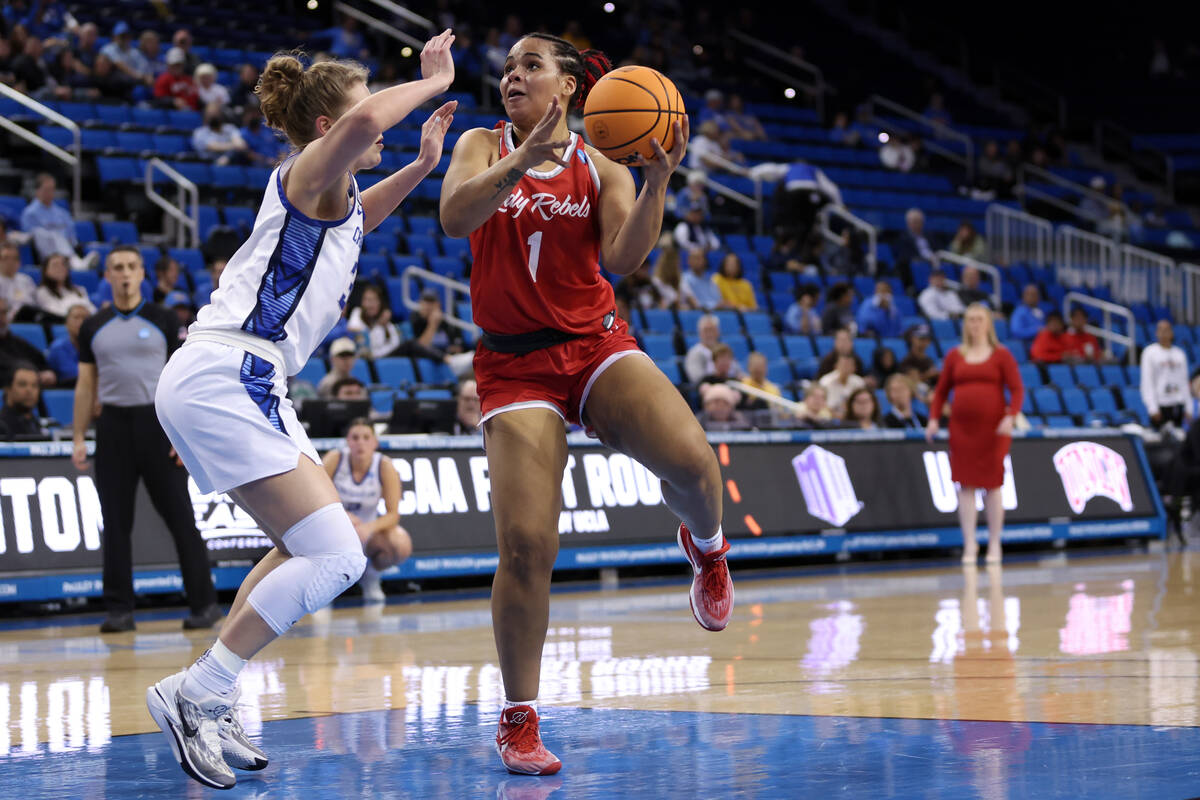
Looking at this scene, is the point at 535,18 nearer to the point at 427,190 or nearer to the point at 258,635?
the point at 427,190

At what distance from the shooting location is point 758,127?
24469 millimetres

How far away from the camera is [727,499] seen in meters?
12.2

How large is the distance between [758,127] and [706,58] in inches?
132

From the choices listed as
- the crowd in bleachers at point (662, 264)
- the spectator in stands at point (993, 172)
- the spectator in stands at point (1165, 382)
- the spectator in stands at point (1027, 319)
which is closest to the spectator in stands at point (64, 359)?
the crowd in bleachers at point (662, 264)

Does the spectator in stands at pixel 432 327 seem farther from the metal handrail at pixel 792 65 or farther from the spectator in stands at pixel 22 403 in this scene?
the metal handrail at pixel 792 65

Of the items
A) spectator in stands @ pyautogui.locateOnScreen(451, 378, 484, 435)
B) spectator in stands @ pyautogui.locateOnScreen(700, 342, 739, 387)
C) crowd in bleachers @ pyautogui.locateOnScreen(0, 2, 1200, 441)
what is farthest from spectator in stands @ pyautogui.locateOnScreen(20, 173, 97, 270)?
spectator in stands @ pyautogui.locateOnScreen(700, 342, 739, 387)

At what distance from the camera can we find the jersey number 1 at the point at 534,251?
450 cm

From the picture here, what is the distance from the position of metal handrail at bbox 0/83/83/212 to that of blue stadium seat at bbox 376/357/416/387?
4.09 metres

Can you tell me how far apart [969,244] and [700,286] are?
264 inches

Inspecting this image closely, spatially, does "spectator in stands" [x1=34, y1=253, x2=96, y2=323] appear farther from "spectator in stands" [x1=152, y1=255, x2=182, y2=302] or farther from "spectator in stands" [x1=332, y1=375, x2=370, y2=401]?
"spectator in stands" [x1=332, y1=375, x2=370, y2=401]

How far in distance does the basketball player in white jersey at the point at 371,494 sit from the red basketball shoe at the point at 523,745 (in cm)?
602

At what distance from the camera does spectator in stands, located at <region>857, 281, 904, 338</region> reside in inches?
720

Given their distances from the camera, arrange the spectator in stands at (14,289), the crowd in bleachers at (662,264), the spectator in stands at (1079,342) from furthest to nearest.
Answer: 1. the spectator in stands at (1079,342)
2. the crowd in bleachers at (662,264)
3. the spectator in stands at (14,289)

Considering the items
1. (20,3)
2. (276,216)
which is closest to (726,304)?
(20,3)
